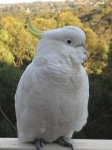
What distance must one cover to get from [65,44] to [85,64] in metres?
3.75

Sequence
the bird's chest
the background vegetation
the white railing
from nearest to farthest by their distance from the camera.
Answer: the bird's chest, the white railing, the background vegetation

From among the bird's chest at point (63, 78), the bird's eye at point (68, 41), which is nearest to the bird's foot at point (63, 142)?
the bird's chest at point (63, 78)

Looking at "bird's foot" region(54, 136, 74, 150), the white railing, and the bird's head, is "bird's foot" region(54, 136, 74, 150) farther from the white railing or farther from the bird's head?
the bird's head

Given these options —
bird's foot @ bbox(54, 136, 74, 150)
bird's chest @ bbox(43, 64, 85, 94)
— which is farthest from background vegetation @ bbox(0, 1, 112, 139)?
bird's chest @ bbox(43, 64, 85, 94)

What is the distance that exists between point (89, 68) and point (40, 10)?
2.10m

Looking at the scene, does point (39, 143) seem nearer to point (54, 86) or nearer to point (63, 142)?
point (63, 142)

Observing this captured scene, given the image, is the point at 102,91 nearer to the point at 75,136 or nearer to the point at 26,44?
the point at 75,136

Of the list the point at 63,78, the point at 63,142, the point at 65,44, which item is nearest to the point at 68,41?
the point at 65,44

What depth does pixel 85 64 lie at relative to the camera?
15.6 ft

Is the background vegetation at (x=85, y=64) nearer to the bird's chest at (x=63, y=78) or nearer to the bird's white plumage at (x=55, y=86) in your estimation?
the bird's white plumage at (x=55, y=86)

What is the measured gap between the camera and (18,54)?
4.71m

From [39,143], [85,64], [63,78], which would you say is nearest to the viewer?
[63,78]

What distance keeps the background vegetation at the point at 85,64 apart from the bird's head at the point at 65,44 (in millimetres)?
2276

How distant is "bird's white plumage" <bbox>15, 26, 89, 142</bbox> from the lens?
39.7 inches
